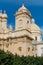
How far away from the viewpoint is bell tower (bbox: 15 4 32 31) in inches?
1797

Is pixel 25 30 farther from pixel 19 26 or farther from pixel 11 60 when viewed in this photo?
pixel 11 60

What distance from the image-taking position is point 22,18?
46031mm

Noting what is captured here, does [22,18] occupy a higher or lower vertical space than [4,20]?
lower

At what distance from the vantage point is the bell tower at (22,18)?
150ft

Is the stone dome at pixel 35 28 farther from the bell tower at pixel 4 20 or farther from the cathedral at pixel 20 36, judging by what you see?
the cathedral at pixel 20 36

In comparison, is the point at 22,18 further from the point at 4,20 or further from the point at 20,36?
the point at 4,20

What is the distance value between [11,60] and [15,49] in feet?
62.6

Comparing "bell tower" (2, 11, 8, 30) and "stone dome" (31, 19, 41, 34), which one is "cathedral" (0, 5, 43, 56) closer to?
"bell tower" (2, 11, 8, 30)

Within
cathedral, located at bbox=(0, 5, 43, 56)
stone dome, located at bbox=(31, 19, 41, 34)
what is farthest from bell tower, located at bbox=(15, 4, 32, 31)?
stone dome, located at bbox=(31, 19, 41, 34)

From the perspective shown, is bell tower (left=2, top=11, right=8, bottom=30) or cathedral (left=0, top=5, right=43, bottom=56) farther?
bell tower (left=2, top=11, right=8, bottom=30)

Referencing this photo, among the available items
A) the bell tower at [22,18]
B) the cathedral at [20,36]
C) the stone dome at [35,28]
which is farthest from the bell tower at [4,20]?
the stone dome at [35,28]

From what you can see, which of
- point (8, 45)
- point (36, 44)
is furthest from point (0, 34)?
point (36, 44)

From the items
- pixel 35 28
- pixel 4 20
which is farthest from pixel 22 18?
pixel 35 28

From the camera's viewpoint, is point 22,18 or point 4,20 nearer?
point 22,18
